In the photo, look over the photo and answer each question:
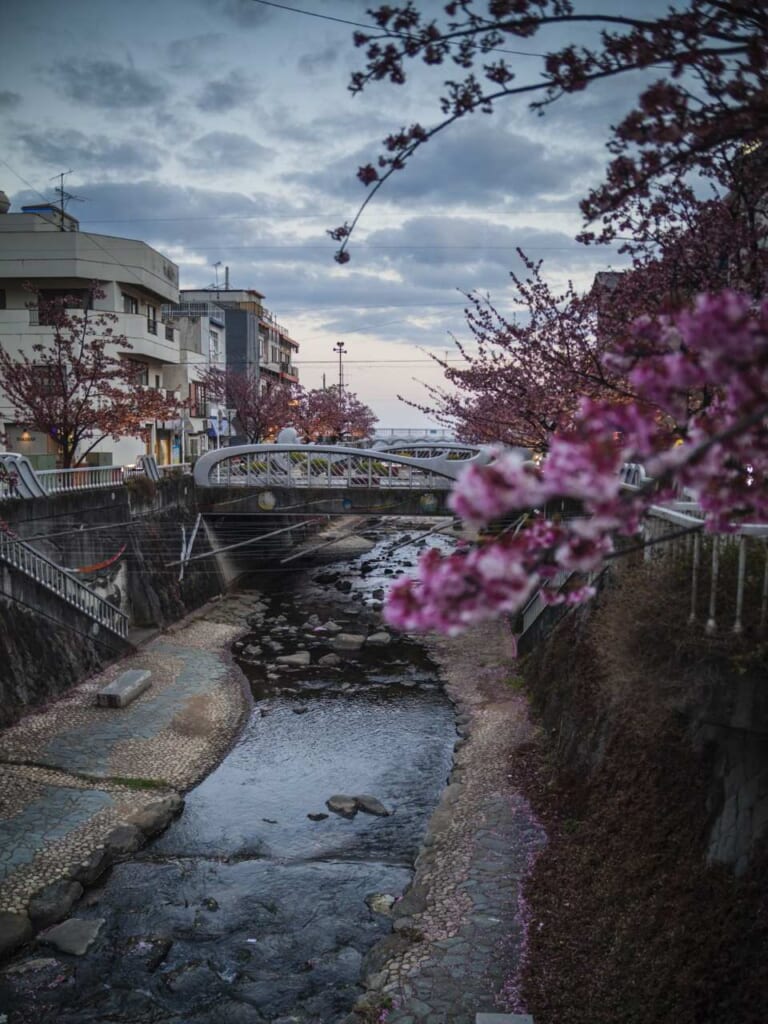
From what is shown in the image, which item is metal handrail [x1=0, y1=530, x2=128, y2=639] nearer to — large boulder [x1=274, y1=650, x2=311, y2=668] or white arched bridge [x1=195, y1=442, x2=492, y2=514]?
large boulder [x1=274, y1=650, x2=311, y2=668]

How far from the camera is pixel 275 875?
496 inches

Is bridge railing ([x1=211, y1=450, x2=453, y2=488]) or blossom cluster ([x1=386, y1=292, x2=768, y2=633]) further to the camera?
bridge railing ([x1=211, y1=450, x2=453, y2=488])

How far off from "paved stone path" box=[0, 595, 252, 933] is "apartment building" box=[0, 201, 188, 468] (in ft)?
51.8

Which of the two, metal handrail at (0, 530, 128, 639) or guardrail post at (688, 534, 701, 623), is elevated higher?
guardrail post at (688, 534, 701, 623)

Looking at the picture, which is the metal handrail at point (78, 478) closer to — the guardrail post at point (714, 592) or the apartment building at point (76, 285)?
the apartment building at point (76, 285)

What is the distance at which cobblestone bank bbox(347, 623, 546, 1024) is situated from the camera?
355 inches

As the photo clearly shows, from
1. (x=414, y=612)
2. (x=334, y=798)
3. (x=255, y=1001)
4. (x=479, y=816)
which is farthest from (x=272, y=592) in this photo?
(x=414, y=612)

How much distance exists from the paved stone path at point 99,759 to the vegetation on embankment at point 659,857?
24.7 ft

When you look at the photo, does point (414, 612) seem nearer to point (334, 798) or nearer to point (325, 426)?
point (334, 798)

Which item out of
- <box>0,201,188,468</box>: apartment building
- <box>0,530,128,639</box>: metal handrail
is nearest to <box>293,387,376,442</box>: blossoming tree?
<box>0,201,188,468</box>: apartment building

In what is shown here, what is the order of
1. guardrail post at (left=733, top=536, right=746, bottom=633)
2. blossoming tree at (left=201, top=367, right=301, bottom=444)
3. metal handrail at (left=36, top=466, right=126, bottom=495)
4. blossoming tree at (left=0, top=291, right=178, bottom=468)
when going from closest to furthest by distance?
guardrail post at (left=733, top=536, right=746, bottom=633)
metal handrail at (left=36, top=466, right=126, bottom=495)
blossoming tree at (left=0, top=291, right=178, bottom=468)
blossoming tree at (left=201, top=367, right=301, bottom=444)

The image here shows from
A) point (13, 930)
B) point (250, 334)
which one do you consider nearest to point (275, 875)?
point (13, 930)

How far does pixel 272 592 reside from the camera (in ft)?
117

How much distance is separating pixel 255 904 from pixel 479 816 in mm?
4107
